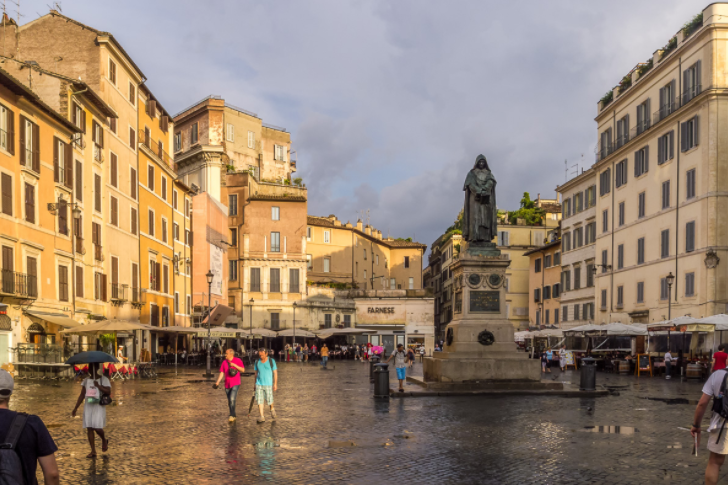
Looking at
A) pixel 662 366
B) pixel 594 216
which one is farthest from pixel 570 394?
pixel 594 216

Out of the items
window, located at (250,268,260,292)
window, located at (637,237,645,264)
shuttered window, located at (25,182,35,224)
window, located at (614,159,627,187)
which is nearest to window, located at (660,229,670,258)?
window, located at (637,237,645,264)

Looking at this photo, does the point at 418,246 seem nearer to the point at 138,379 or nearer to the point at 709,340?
the point at 709,340

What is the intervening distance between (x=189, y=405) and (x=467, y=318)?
7983mm

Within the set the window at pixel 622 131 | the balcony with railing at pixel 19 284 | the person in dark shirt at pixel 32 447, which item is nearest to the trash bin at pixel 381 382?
the balcony with railing at pixel 19 284

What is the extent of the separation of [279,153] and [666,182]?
39.5 meters

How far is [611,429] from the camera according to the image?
44.8 feet

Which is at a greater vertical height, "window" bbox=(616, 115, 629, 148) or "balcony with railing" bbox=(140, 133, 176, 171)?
"window" bbox=(616, 115, 629, 148)

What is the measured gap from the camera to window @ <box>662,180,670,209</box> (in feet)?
134

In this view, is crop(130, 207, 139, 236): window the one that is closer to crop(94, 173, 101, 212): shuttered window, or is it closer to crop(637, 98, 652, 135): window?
crop(94, 173, 101, 212): shuttered window

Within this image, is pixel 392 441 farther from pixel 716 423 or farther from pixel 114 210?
pixel 114 210

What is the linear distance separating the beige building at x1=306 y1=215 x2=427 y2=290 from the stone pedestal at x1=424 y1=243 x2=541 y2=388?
48.2 m

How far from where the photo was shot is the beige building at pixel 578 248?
5406cm

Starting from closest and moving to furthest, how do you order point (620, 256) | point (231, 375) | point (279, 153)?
point (231, 375)
point (620, 256)
point (279, 153)

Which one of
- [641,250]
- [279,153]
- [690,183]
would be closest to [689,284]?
[690,183]
